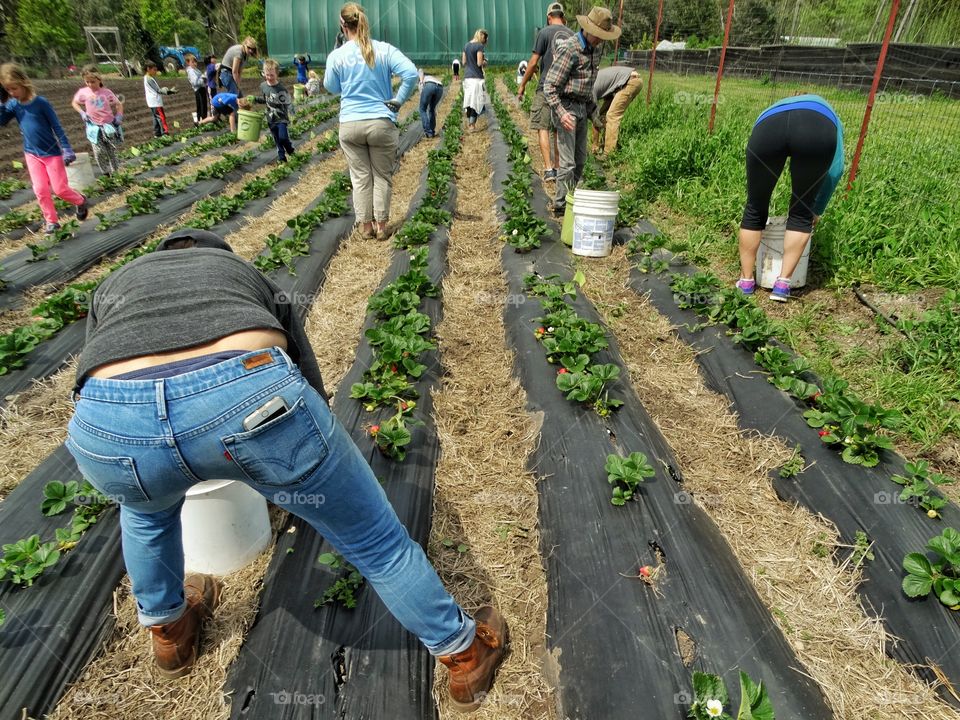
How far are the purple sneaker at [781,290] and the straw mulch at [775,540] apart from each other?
35.1 inches

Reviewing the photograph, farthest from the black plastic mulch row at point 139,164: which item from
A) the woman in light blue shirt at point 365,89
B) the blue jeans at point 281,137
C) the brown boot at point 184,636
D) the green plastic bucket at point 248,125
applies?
the brown boot at point 184,636

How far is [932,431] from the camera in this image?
2.96 metres

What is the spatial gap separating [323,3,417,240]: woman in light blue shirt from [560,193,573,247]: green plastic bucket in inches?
73.9

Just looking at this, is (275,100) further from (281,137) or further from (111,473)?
(111,473)

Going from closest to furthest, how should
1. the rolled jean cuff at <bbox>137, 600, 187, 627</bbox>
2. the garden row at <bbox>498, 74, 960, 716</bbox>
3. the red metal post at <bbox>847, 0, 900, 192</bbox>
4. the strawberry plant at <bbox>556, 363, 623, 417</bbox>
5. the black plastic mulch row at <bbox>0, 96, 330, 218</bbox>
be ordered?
the rolled jean cuff at <bbox>137, 600, 187, 627</bbox>, the garden row at <bbox>498, 74, 960, 716</bbox>, the strawberry plant at <bbox>556, 363, 623, 417</bbox>, the red metal post at <bbox>847, 0, 900, 192</bbox>, the black plastic mulch row at <bbox>0, 96, 330, 218</bbox>

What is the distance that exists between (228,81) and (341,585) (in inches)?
516

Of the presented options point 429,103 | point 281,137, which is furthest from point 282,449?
point 429,103

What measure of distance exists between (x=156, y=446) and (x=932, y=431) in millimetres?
3545

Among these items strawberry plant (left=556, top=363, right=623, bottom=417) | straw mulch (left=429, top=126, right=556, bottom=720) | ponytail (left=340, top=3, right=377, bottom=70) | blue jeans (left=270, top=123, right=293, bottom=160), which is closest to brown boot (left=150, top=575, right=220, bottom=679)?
straw mulch (left=429, top=126, right=556, bottom=720)

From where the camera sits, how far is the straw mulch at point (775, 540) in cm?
199

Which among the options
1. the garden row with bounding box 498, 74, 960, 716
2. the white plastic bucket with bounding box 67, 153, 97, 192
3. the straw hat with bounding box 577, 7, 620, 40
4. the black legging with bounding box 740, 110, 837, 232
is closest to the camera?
the garden row with bounding box 498, 74, 960, 716

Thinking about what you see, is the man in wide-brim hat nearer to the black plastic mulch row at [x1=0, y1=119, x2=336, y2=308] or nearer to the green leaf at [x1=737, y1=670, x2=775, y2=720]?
the black plastic mulch row at [x1=0, y1=119, x2=336, y2=308]

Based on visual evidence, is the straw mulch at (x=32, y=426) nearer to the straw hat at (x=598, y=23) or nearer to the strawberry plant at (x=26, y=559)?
the strawberry plant at (x=26, y=559)

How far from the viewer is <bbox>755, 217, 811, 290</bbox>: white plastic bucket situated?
4465 millimetres
